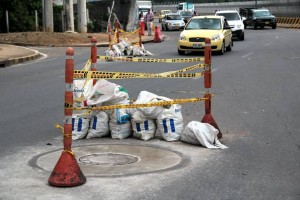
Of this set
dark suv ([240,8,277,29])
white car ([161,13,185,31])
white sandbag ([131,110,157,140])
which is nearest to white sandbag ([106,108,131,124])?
white sandbag ([131,110,157,140])

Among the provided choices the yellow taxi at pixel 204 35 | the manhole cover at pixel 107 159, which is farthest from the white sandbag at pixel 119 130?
the yellow taxi at pixel 204 35

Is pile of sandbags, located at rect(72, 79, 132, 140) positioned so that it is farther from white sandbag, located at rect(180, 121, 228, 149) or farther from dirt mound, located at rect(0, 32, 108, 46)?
dirt mound, located at rect(0, 32, 108, 46)

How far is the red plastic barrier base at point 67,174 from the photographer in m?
6.31

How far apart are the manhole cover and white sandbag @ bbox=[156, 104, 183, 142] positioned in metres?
1.06

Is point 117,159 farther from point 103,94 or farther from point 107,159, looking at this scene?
point 103,94

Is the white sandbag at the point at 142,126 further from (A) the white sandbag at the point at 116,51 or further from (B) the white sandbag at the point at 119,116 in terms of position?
(A) the white sandbag at the point at 116,51

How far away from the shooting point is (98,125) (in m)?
8.87

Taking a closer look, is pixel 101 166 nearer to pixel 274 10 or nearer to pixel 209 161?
pixel 209 161

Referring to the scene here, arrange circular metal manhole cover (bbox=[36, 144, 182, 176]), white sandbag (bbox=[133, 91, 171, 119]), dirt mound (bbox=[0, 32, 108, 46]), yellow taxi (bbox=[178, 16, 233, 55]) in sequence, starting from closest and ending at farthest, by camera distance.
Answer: circular metal manhole cover (bbox=[36, 144, 182, 176]) → white sandbag (bbox=[133, 91, 171, 119]) → yellow taxi (bbox=[178, 16, 233, 55]) → dirt mound (bbox=[0, 32, 108, 46])

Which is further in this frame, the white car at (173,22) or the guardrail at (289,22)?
the guardrail at (289,22)

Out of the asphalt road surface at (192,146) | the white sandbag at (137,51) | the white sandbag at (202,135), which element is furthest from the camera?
the white sandbag at (137,51)

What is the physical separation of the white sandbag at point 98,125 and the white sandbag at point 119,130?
0.10 metres

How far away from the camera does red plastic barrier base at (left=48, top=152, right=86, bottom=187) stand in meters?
6.31

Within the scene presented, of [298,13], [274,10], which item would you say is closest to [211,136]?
[298,13]
